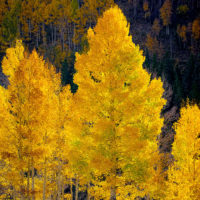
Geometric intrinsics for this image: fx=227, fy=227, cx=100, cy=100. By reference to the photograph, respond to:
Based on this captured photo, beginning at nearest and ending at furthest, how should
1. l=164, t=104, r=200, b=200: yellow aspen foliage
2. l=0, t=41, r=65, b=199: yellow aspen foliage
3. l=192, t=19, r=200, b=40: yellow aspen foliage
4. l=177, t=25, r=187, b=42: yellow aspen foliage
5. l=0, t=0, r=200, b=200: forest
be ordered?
l=0, t=0, r=200, b=200: forest → l=0, t=41, r=65, b=199: yellow aspen foliage → l=164, t=104, r=200, b=200: yellow aspen foliage → l=192, t=19, r=200, b=40: yellow aspen foliage → l=177, t=25, r=187, b=42: yellow aspen foliage

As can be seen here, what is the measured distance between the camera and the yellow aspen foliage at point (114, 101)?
9414 millimetres

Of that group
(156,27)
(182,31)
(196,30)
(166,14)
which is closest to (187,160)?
(196,30)

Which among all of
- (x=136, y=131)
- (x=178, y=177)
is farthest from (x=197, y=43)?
(x=136, y=131)

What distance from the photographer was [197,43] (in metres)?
68.1

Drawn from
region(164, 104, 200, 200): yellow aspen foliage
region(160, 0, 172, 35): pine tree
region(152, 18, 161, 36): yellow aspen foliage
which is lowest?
region(164, 104, 200, 200): yellow aspen foliage

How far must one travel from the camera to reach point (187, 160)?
1405 cm

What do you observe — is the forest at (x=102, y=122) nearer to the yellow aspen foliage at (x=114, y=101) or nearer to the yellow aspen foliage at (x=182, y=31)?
the yellow aspen foliage at (x=114, y=101)

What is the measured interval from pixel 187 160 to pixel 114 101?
751 centimetres

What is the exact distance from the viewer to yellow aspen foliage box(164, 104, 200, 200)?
1359 cm

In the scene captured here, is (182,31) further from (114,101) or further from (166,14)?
(114,101)

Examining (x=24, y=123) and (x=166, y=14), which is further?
(x=166, y=14)

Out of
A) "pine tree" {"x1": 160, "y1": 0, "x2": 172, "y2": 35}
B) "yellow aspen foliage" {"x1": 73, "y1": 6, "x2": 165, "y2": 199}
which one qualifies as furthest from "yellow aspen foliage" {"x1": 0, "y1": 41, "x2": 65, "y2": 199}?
"pine tree" {"x1": 160, "y1": 0, "x2": 172, "y2": 35}

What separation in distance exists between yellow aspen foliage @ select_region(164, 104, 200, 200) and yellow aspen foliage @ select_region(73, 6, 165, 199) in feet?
17.0

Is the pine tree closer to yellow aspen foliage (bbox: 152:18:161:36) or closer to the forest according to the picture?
yellow aspen foliage (bbox: 152:18:161:36)
